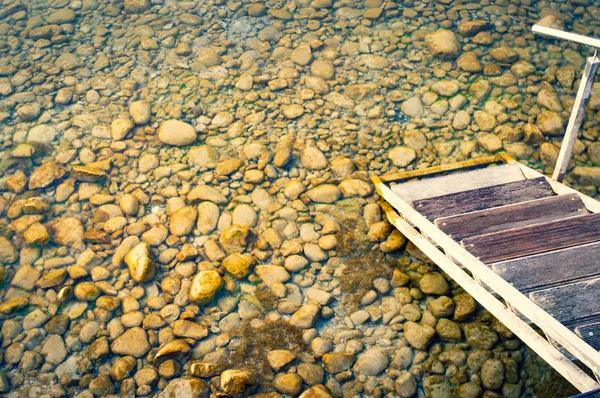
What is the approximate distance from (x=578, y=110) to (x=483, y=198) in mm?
1164

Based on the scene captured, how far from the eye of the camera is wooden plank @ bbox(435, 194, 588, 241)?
4.19 metres

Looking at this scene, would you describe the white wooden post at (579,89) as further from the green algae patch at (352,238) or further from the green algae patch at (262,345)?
the green algae patch at (262,345)

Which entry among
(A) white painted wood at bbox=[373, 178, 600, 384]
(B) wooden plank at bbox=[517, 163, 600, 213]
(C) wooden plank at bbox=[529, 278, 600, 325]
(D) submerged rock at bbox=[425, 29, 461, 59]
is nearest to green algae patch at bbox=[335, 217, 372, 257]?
(A) white painted wood at bbox=[373, 178, 600, 384]

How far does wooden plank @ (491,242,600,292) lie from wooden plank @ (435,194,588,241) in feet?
1.91

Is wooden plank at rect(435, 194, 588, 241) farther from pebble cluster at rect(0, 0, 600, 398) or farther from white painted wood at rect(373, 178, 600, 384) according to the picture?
pebble cluster at rect(0, 0, 600, 398)

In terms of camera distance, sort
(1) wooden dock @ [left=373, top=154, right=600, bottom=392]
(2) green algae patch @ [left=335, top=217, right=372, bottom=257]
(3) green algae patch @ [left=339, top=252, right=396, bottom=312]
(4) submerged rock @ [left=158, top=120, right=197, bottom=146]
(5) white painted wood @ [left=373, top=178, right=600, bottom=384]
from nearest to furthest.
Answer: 1. (5) white painted wood @ [left=373, top=178, right=600, bottom=384]
2. (1) wooden dock @ [left=373, top=154, right=600, bottom=392]
3. (3) green algae patch @ [left=339, top=252, right=396, bottom=312]
4. (2) green algae patch @ [left=335, top=217, right=372, bottom=257]
5. (4) submerged rock @ [left=158, top=120, right=197, bottom=146]

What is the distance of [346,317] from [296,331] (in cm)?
54

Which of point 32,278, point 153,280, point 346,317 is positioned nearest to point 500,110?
point 346,317

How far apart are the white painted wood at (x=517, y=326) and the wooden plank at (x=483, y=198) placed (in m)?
0.32

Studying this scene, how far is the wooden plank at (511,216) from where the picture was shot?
419 centimetres

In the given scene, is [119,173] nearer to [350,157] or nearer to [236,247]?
[236,247]

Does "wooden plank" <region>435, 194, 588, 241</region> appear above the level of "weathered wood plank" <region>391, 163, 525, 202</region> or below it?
above

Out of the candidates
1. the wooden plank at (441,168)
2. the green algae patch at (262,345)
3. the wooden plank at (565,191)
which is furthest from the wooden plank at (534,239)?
the green algae patch at (262,345)

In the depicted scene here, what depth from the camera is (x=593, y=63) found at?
3.63 meters
